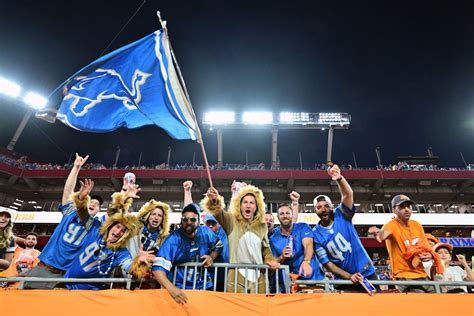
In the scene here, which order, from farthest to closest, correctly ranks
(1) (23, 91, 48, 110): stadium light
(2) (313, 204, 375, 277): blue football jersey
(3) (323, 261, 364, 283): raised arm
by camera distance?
(1) (23, 91, 48, 110): stadium light → (2) (313, 204, 375, 277): blue football jersey → (3) (323, 261, 364, 283): raised arm

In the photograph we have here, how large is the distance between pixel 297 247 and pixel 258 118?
28.2 meters

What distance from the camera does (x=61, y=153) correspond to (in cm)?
3934

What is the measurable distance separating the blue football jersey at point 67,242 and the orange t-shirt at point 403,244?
372cm

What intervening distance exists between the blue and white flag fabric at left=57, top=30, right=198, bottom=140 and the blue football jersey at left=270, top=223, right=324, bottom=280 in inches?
82.5

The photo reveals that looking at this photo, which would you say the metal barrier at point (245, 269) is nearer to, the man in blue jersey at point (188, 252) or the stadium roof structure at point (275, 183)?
the man in blue jersey at point (188, 252)

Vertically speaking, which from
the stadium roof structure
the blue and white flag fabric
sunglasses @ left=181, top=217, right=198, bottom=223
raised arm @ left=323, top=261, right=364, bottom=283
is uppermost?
the stadium roof structure

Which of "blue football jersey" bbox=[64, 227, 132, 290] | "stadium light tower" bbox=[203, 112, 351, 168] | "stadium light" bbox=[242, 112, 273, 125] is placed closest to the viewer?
"blue football jersey" bbox=[64, 227, 132, 290]

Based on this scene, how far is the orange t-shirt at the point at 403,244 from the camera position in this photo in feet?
11.1

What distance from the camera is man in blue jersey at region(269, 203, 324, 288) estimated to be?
3539mm

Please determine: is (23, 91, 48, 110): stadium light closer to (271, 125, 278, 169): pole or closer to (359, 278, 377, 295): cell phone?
(271, 125, 278, 169): pole

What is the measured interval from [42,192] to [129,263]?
2868 cm

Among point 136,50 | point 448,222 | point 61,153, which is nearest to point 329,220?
point 136,50

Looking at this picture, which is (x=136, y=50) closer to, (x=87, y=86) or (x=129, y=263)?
(x=87, y=86)

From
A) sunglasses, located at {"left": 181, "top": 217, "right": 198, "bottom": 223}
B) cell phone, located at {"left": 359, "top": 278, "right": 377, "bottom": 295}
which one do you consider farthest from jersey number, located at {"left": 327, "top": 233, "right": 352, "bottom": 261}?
sunglasses, located at {"left": 181, "top": 217, "right": 198, "bottom": 223}
